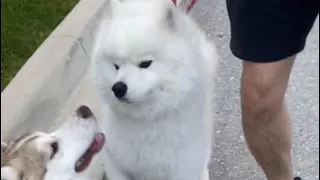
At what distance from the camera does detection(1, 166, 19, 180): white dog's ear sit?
319 centimetres

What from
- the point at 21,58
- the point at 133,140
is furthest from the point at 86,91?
the point at 133,140

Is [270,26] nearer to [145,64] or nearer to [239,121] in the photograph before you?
[145,64]

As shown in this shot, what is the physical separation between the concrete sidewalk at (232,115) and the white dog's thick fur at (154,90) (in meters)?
0.55

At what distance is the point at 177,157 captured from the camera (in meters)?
3.86

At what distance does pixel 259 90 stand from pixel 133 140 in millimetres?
687

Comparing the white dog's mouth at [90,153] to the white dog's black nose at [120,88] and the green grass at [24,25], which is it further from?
the green grass at [24,25]

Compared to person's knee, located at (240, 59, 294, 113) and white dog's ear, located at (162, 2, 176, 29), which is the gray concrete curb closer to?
white dog's ear, located at (162, 2, 176, 29)

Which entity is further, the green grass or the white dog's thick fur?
the green grass

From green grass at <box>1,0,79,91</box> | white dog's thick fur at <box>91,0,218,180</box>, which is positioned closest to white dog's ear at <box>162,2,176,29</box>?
white dog's thick fur at <box>91,0,218,180</box>

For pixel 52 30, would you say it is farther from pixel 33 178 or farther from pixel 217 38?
pixel 33 178

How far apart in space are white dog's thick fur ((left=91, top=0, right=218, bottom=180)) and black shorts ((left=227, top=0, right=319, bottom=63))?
24cm

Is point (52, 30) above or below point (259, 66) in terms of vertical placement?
below

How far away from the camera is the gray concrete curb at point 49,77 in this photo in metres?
4.33

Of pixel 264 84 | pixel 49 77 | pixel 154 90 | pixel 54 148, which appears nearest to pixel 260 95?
pixel 264 84
